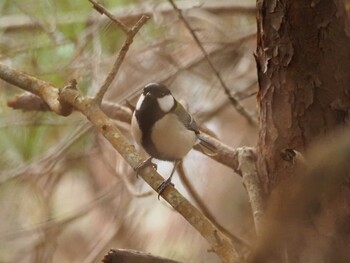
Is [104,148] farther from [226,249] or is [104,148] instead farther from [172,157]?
[226,249]

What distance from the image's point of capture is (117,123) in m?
1.70

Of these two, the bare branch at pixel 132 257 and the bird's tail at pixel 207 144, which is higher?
the bird's tail at pixel 207 144

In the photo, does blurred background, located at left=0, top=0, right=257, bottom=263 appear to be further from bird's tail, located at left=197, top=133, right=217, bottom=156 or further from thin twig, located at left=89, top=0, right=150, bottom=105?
thin twig, located at left=89, top=0, right=150, bottom=105

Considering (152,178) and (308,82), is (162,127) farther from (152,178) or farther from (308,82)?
(308,82)

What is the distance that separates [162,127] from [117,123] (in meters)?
0.37

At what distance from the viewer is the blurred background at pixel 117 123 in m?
1.65

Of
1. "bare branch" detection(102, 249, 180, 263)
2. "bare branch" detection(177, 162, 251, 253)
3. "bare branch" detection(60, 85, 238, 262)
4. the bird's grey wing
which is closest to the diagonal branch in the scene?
"bare branch" detection(60, 85, 238, 262)

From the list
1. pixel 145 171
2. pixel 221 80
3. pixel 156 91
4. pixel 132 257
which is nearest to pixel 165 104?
pixel 156 91

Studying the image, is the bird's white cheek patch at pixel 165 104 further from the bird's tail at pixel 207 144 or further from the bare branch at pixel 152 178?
the bare branch at pixel 152 178

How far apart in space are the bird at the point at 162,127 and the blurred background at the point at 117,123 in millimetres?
192

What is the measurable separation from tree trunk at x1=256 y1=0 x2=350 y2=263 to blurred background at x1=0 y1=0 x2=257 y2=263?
20.3 inches

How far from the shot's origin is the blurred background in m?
1.65

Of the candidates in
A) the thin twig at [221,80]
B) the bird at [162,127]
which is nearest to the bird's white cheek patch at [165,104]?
the bird at [162,127]

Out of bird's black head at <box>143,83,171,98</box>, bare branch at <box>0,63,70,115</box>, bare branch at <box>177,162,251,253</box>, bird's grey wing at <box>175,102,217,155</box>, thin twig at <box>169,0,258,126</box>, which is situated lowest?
bare branch at <box>177,162,251,253</box>
